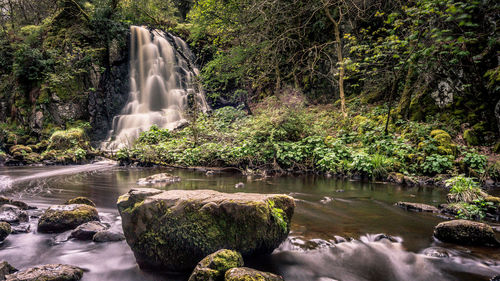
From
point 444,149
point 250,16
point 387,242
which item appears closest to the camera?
point 387,242

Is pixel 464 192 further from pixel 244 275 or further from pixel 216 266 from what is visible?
pixel 216 266

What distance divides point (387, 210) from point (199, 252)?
357 cm

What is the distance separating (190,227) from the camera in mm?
2480

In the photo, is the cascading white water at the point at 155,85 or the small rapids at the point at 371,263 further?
the cascading white water at the point at 155,85

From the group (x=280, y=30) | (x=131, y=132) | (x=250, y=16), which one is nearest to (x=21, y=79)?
(x=131, y=132)

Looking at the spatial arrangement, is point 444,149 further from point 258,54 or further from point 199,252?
point 258,54

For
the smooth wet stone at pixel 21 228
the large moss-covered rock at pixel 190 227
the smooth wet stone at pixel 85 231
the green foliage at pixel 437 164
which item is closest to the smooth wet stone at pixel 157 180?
the smooth wet stone at pixel 21 228

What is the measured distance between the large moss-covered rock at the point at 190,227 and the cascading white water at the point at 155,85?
14.1m

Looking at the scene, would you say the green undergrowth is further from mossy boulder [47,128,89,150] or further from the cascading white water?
the cascading white water

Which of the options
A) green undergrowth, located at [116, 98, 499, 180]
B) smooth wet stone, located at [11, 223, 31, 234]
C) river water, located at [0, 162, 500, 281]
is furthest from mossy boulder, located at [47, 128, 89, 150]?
smooth wet stone, located at [11, 223, 31, 234]

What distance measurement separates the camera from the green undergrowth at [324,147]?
7.19 metres

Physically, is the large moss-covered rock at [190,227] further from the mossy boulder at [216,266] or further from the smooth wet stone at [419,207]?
the smooth wet stone at [419,207]

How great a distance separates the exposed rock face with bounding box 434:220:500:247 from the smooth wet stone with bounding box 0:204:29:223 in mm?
5839

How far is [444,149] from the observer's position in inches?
280
